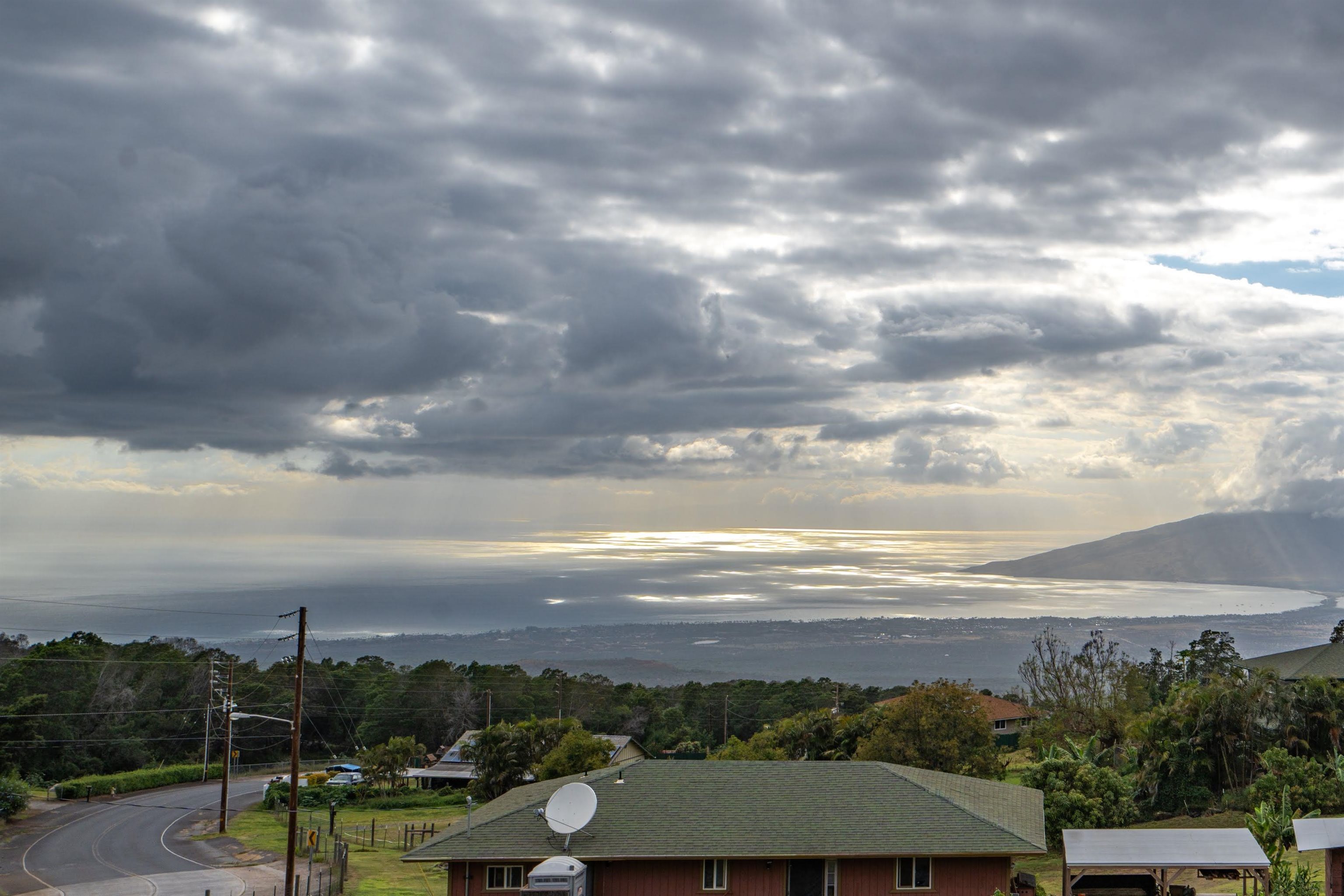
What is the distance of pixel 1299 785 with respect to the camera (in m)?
49.7

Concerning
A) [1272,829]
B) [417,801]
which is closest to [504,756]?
[417,801]

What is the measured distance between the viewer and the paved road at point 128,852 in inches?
1909

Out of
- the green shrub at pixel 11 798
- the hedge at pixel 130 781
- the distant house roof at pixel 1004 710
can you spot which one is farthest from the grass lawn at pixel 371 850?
the distant house roof at pixel 1004 710

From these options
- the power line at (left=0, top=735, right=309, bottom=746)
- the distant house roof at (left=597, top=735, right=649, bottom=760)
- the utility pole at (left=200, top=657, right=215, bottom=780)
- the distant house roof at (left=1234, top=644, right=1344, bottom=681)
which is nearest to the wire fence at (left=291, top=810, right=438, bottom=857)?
the distant house roof at (left=597, top=735, right=649, bottom=760)

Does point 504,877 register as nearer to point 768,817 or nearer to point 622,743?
point 768,817

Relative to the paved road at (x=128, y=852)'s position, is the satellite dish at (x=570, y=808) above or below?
above

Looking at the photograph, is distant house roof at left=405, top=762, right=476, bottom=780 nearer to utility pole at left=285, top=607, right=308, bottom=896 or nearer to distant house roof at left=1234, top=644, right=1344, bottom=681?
utility pole at left=285, top=607, right=308, bottom=896

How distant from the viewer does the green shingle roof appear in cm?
3503

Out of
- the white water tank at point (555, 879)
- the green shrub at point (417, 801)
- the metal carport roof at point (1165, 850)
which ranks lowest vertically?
the green shrub at point (417, 801)

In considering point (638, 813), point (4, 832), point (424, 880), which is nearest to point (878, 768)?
point (638, 813)

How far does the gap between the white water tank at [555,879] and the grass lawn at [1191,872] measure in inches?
499

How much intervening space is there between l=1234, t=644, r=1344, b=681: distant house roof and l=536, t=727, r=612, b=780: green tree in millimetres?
40129

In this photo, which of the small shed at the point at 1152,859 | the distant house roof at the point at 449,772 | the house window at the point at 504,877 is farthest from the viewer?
the distant house roof at the point at 449,772

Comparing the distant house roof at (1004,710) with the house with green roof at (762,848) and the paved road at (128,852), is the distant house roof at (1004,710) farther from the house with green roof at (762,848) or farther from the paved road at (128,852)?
the house with green roof at (762,848)
